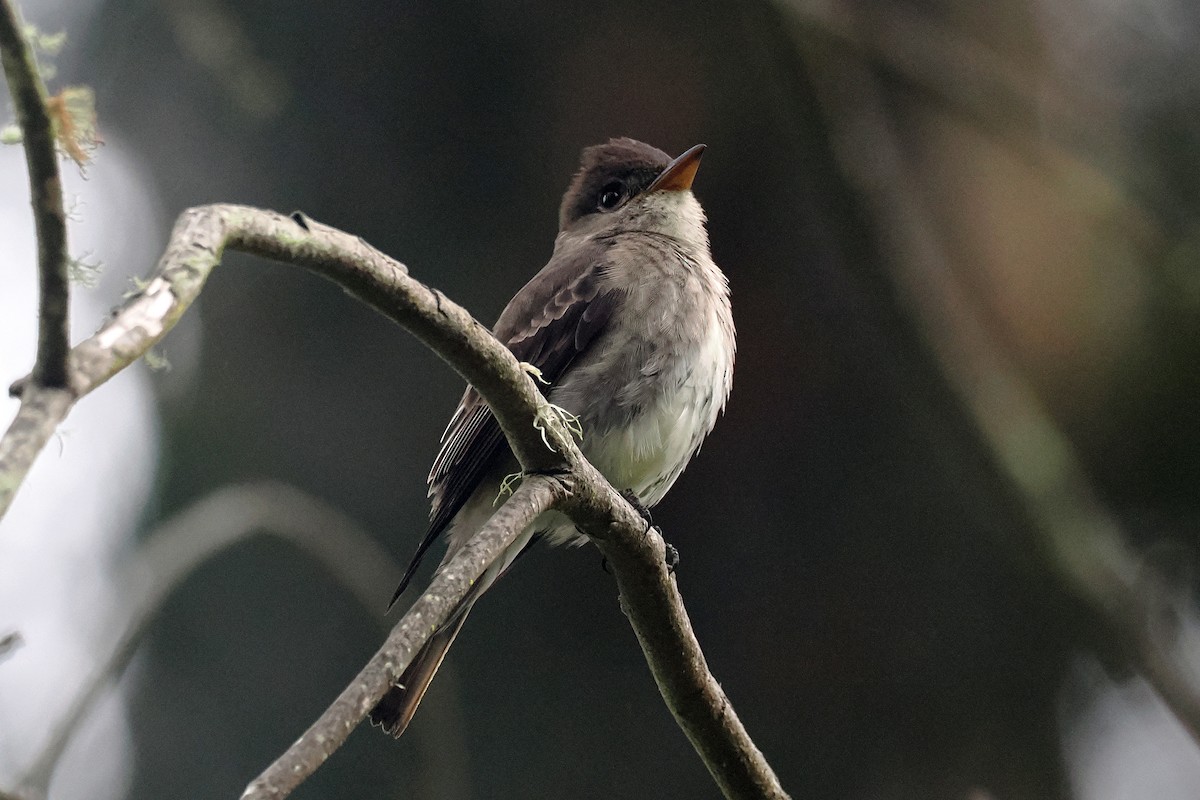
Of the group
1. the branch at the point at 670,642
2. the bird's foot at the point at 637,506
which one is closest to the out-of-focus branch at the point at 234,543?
the bird's foot at the point at 637,506

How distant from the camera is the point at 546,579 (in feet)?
17.2

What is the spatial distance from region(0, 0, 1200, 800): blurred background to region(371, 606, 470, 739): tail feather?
82 centimetres

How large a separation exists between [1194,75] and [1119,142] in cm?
69

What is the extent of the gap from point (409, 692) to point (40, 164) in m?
2.56

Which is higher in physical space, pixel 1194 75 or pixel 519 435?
pixel 1194 75

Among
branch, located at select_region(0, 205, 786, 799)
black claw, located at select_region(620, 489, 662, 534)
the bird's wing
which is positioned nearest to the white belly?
black claw, located at select_region(620, 489, 662, 534)

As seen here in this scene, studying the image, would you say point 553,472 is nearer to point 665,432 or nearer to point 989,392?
point 665,432

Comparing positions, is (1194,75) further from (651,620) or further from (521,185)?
(651,620)

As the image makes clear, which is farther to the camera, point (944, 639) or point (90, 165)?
point (944, 639)

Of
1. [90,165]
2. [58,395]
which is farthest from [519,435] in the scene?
[58,395]

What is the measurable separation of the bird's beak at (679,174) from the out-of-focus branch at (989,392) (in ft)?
1.75

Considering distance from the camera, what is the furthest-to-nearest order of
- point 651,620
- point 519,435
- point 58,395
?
1. point 651,620
2. point 519,435
3. point 58,395

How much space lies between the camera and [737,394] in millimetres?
5195

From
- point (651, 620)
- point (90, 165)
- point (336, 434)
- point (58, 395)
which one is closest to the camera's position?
point (58, 395)
